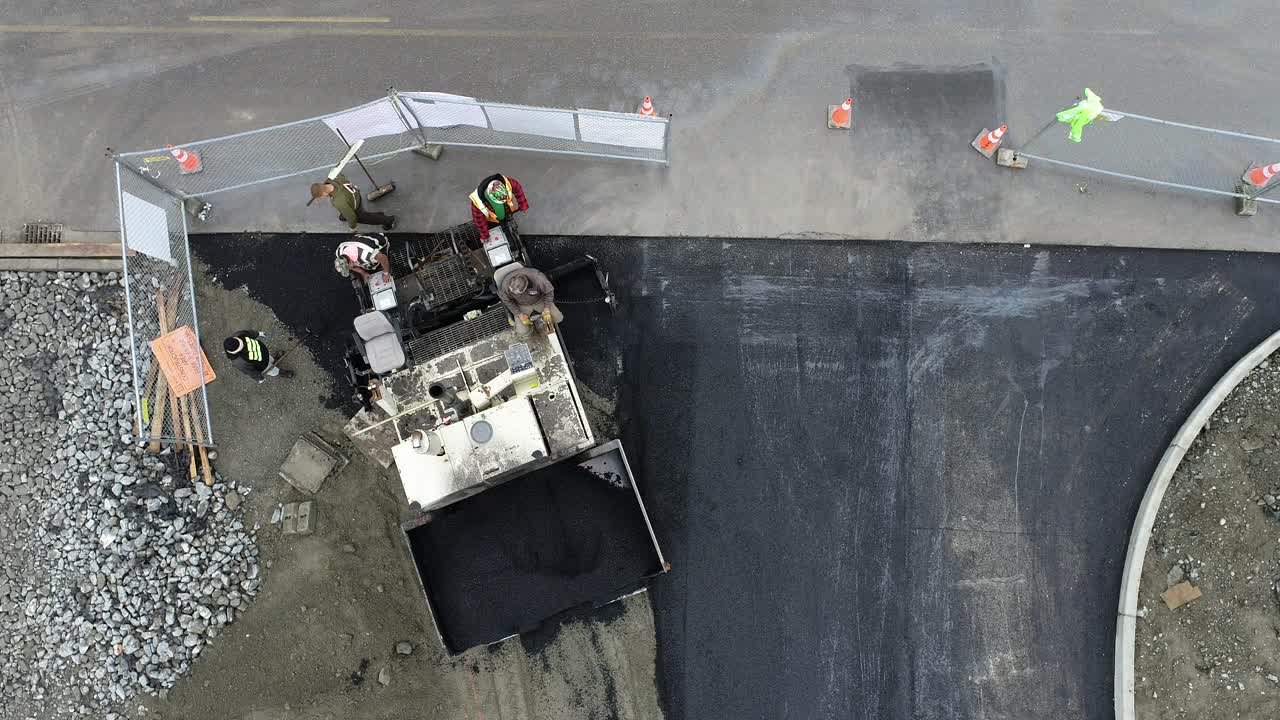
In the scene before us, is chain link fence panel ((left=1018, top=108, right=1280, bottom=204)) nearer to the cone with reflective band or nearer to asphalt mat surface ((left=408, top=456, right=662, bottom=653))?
the cone with reflective band

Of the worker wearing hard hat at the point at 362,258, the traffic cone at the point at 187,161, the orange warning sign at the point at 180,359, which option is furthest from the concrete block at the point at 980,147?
the orange warning sign at the point at 180,359

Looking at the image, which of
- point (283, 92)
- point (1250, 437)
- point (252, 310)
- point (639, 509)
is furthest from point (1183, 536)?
point (283, 92)

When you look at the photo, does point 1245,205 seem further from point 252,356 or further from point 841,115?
point 252,356

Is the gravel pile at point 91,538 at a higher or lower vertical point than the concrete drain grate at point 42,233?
lower

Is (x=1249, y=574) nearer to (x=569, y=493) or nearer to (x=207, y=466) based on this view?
(x=569, y=493)

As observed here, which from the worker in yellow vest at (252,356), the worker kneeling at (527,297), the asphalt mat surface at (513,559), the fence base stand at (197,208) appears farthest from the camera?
the fence base stand at (197,208)

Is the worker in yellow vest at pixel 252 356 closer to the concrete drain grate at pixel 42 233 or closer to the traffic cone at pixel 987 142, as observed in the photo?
the concrete drain grate at pixel 42 233
